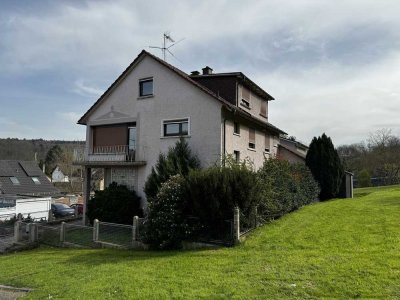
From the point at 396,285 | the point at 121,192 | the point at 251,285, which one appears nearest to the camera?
the point at 396,285

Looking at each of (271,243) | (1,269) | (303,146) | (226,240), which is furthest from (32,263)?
(303,146)

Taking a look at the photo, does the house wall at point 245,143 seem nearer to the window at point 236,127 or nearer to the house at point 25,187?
the window at point 236,127

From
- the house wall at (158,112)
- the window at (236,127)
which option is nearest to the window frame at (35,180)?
the house wall at (158,112)

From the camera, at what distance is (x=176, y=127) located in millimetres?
19484

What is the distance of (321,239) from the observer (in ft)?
37.0

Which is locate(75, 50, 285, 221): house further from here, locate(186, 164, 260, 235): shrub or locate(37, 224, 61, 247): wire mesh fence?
locate(186, 164, 260, 235): shrub

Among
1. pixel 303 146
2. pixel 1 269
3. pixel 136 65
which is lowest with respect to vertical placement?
pixel 1 269

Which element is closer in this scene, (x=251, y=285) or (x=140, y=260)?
(x=251, y=285)

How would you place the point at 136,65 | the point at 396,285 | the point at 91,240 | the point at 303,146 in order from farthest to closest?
the point at 303,146, the point at 136,65, the point at 91,240, the point at 396,285

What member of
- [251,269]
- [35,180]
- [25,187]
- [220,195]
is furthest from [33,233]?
[35,180]

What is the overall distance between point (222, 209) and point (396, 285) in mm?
6365

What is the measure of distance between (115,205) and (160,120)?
17.1 feet

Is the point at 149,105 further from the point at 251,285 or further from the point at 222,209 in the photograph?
the point at 251,285

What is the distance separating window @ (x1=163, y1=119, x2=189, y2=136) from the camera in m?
19.1
